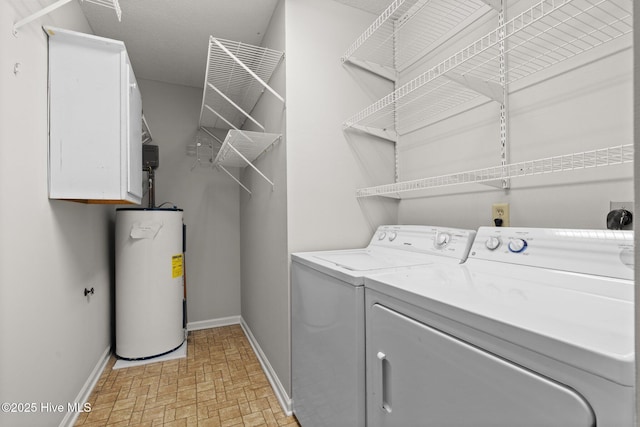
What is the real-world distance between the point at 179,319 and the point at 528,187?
2834mm

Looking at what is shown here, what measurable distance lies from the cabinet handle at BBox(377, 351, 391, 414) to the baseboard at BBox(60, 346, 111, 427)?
1.82 metres

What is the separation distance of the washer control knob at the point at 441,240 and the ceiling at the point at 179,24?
1647mm

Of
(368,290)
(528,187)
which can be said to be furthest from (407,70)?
(368,290)

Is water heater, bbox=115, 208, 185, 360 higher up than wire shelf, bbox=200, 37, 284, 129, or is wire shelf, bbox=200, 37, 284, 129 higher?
wire shelf, bbox=200, 37, 284, 129

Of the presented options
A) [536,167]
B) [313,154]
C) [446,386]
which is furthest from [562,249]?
[313,154]

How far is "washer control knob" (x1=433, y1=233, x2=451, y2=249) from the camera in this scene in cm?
146

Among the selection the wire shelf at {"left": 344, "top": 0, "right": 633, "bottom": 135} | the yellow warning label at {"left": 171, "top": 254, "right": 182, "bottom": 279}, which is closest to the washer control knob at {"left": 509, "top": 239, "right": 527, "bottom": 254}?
the wire shelf at {"left": 344, "top": 0, "right": 633, "bottom": 135}

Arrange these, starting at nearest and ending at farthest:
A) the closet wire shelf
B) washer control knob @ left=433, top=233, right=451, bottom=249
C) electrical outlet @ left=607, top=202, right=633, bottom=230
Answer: electrical outlet @ left=607, top=202, right=633, bottom=230
washer control knob @ left=433, top=233, right=451, bottom=249
the closet wire shelf

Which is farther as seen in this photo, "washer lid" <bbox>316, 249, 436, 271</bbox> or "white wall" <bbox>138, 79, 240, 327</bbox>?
"white wall" <bbox>138, 79, 240, 327</bbox>

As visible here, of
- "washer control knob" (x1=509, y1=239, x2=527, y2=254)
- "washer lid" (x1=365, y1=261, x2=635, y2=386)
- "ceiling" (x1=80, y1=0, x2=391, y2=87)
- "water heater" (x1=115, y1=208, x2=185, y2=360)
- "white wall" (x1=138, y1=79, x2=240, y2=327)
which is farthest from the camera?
"white wall" (x1=138, y1=79, x2=240, y2=327)

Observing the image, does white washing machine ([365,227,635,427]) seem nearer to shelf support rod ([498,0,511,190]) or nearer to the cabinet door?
A: shelf support rod ([498,0,511,190])

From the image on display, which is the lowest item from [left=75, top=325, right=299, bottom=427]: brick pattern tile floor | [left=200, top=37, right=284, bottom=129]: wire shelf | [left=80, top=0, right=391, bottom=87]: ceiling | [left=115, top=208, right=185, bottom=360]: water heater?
[left=75, top=325, right=299, bottom=427]: brick pattern tile floor

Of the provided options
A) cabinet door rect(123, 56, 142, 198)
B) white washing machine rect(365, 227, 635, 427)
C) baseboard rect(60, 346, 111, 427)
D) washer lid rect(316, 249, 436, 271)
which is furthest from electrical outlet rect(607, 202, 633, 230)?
baseboard rect(60, 346, 111, 427)

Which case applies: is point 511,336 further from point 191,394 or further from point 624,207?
point 191,394
